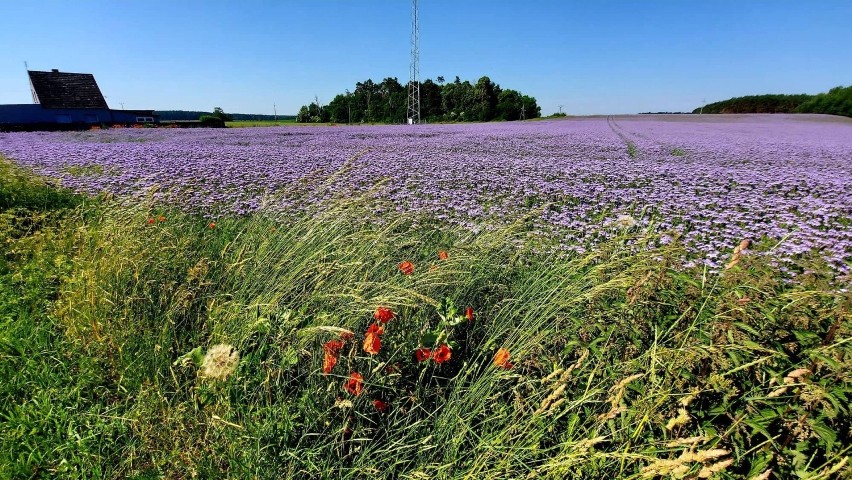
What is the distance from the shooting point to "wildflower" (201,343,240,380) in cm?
156

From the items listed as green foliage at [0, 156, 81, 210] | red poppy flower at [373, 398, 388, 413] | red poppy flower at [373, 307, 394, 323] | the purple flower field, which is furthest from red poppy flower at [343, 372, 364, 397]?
green foliage at [0, 156, 81, 210]

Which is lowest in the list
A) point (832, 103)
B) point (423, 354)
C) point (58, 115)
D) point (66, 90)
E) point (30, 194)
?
point (423, 354)

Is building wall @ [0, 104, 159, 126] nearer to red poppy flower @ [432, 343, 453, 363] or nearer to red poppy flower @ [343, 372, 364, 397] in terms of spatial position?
red poppy flower @ [343, 372, 364, 397]

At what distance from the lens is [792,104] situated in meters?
51.1

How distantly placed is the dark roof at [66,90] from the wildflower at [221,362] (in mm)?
47707

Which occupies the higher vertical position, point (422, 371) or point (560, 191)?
point (560, 191)

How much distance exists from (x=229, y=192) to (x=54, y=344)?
3.21 meters

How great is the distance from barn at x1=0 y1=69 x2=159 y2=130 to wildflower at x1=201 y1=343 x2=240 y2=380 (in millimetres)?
41494

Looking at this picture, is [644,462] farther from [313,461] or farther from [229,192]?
[229,192]

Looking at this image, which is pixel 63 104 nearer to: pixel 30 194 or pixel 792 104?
pixel 30 194

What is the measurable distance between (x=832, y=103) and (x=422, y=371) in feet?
203

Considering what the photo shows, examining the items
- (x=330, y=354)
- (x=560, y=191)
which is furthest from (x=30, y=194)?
(x=560, y=191)

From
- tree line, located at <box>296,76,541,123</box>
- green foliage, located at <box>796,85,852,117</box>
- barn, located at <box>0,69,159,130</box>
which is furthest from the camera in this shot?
tree line, located at <box>296,76,541,123</box>

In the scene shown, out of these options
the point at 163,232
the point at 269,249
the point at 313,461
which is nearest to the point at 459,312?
the point at 313,461
